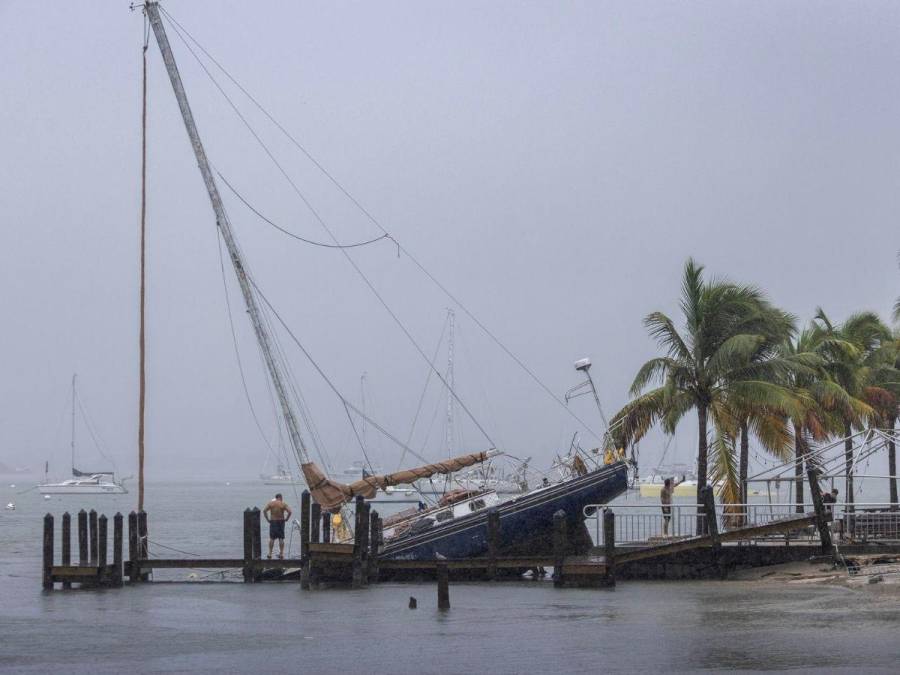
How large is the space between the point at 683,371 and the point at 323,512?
1218cm

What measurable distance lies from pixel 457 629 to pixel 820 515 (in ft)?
39.2

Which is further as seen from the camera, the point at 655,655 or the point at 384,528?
the point at 384,528

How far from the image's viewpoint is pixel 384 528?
137 feet

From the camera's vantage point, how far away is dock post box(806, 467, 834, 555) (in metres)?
34.7

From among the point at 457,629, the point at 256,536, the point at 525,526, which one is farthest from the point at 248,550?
the point at 457,629

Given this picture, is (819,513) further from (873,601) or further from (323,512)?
(323,512)

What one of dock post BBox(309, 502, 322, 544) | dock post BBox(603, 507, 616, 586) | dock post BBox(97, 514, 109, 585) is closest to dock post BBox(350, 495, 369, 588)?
dock post BBox(309, 502, 322, 544)

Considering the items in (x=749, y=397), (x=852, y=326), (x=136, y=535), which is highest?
(x=852, y=326)

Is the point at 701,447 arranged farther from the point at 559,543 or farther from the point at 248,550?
the point at 248,550

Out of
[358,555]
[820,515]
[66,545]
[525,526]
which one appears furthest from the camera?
[525,526]

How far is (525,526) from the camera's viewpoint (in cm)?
3997

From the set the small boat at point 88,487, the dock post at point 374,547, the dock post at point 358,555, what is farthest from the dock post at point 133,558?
the small boat at point 88,487

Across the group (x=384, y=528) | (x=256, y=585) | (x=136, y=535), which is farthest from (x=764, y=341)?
(x=136, y=535)

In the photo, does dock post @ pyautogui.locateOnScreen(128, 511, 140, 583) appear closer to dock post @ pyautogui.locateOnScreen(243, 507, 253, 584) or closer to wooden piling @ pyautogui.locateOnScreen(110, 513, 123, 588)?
wooden piling @ pyautogui.locateOnScreen(110, 513, 123, 588)
